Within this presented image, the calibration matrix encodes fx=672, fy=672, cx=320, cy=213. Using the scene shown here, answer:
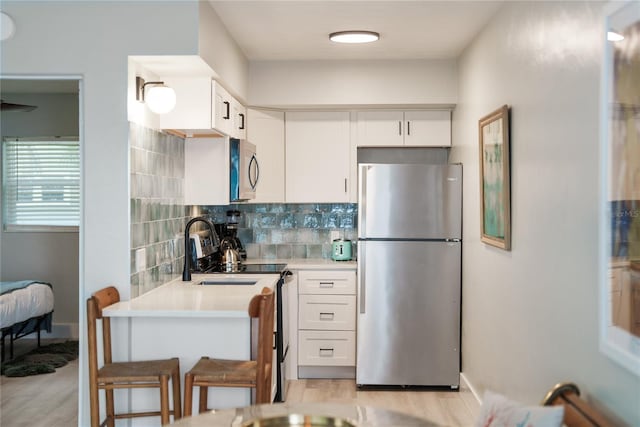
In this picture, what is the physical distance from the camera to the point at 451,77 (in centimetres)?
520

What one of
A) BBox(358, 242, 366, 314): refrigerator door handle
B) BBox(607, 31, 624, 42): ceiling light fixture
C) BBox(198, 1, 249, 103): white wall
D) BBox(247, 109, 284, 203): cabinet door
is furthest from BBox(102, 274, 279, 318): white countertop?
BBox(607, 31, 624, 42): ceiling light fixture

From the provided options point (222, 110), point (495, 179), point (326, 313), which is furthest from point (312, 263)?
point (495, 179)

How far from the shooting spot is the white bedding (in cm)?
538

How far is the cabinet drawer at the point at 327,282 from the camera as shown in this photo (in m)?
5.24

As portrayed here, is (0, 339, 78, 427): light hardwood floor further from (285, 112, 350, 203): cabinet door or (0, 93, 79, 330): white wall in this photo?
(285, 112, 350, 203): cabinet door

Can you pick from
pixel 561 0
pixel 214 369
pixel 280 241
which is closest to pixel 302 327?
pixel 280 241

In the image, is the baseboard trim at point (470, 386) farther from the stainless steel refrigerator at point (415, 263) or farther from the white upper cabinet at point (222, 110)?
the white upper cabinet at point (222, 110)

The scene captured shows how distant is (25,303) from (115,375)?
288 cm

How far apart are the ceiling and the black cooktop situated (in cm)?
161

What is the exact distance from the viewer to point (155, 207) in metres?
4.06

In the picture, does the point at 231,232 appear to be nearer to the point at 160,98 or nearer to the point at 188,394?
the point at 160,98

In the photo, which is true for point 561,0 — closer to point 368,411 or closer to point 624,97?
point 624,97

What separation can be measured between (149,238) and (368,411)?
82.3 inches

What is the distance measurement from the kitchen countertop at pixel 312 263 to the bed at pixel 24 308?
1.85 metres
